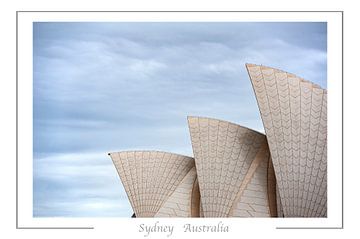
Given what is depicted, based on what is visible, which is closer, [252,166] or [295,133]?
[295,133]

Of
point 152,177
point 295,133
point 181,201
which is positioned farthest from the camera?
point 152,177

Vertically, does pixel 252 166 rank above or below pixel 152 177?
above

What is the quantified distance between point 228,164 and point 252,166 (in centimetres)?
63

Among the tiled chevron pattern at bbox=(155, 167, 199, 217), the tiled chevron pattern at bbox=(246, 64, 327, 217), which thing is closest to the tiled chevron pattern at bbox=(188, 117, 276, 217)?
the tiled chevron pattern at bbox=(155, 167, 199, 217)

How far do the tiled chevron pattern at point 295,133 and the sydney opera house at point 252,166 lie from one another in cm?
2

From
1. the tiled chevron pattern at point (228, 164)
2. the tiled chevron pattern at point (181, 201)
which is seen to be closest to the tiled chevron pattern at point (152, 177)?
the tiled chevron pattern at point (181, 201)

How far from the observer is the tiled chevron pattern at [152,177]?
71.9ft

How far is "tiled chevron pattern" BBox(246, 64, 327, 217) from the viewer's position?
A: 18.0 metres

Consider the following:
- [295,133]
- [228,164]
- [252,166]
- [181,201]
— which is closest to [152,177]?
[181,201]

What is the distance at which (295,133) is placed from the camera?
60.0ft

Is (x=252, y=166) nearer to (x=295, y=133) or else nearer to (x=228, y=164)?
(x=228, y=164)
